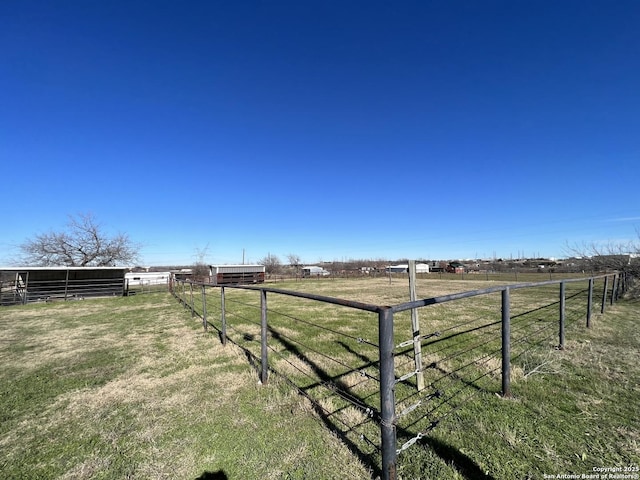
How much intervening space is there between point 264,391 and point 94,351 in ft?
14.0

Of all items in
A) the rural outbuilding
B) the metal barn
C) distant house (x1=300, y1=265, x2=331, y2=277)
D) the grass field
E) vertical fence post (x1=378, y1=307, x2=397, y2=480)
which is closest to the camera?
vertical fence post (x1=378, y1=307, x2=397, y2=480)

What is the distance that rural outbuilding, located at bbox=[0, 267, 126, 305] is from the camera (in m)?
16.4

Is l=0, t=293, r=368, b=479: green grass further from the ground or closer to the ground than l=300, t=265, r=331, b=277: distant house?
further from the ground

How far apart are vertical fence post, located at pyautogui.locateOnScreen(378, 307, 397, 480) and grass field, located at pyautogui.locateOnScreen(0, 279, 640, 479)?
364mm

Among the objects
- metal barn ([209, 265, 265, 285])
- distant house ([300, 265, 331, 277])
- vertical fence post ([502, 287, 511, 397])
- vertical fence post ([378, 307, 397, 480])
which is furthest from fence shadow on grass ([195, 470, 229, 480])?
distant house ([300, 265, 331, 277])

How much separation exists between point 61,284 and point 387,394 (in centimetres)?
2493

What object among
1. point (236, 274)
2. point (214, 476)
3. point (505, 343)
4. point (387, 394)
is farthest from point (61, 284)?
point (505, 343)

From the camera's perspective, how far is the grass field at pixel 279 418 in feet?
6.77

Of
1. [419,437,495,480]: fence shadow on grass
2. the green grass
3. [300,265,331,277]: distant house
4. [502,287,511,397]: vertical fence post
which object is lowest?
[300,265,331,277]: distant house

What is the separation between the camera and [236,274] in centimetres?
3206

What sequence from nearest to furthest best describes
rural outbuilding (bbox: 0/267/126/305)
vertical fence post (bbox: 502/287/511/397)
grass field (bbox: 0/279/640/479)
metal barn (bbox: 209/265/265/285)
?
grass field (bbox: 0/279/640/479) < vertical fence post (bbox: 502/287/511/397) < rural outbuilding (bbox: 0/267/126/305) < metal barn (bbox: 209/265/265/285)

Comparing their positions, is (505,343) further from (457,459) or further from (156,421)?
(156,421)

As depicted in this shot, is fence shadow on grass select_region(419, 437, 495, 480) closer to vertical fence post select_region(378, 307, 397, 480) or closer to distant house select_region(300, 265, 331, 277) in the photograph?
vertical fence post select_region(378, 307, 397, 480)

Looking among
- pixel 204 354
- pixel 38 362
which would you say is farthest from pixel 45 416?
pixel 38 362
